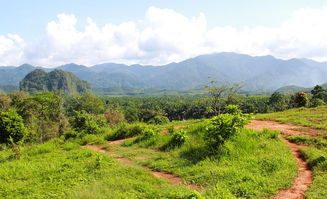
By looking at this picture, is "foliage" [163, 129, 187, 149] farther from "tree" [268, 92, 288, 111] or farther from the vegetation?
"tree" [268, 92, 288, 111]

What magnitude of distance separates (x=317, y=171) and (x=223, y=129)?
286cm

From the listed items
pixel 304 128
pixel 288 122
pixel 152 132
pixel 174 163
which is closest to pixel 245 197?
pixel 174 163

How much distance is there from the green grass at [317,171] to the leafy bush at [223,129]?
2.25 metres

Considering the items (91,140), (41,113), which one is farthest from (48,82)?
(91,140)

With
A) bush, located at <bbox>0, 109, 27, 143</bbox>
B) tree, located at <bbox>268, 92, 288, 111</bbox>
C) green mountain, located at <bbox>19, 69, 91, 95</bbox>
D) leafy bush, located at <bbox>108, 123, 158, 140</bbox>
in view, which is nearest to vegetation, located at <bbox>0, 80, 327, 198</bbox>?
leafy bush, located at <bbox>108, 123, 158, 140</bbox>

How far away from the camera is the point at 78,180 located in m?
5.76

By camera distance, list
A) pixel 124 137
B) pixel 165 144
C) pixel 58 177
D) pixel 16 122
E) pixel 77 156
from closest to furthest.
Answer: pixel 58 177
pixel 77 156
pixel 165 144
pixel 124 137
pixel 16 122

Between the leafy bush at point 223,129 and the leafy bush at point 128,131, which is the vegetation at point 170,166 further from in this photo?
the leafy bush at point 128,131

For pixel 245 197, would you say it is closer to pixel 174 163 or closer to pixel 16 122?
pixel 174 163

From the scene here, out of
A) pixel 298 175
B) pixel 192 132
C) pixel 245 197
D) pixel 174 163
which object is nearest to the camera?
pixel 245 197

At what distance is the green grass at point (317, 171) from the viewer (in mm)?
4414

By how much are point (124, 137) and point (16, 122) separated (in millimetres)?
7313

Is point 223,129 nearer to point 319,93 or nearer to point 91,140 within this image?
point 91,140

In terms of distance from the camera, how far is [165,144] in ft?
28.9
